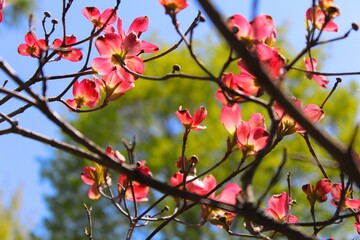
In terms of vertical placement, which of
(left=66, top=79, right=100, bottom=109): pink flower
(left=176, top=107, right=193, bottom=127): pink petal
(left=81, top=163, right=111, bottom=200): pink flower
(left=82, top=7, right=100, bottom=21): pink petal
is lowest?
(left=176, top=107, right=193, bottom=127): pink petal

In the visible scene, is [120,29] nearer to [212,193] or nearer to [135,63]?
[135,63]

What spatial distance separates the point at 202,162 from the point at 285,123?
4.33 meters

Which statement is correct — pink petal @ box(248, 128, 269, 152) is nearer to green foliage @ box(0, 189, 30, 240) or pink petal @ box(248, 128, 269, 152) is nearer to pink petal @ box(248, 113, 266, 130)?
pink petal @ box(248, 113, 266, 130)

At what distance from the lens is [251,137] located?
0.58 meters

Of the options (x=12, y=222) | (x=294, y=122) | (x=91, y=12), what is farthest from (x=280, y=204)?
(x=12, y=222)

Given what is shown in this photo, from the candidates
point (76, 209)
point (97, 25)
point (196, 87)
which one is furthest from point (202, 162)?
point (97, 25)

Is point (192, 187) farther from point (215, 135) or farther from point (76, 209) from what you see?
point (76, 209)

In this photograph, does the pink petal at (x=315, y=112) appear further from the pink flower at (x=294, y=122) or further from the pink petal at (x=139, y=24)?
the pink petal at (x=139, y=24)

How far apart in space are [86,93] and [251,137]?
0.22m

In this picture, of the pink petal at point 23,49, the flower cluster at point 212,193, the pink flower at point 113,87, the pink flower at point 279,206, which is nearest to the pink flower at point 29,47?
the pink petal at point 23,49

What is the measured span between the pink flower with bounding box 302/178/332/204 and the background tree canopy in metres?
4.09

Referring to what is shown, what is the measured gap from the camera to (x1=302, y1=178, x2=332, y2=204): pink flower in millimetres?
667

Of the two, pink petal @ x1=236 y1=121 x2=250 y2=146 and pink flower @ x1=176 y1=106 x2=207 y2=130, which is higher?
pink flower @ x1=176 y1=106 x2=207 y2=130

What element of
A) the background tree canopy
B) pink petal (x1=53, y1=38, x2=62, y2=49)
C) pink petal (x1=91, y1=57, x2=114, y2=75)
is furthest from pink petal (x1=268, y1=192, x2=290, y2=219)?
the background tree canopy
